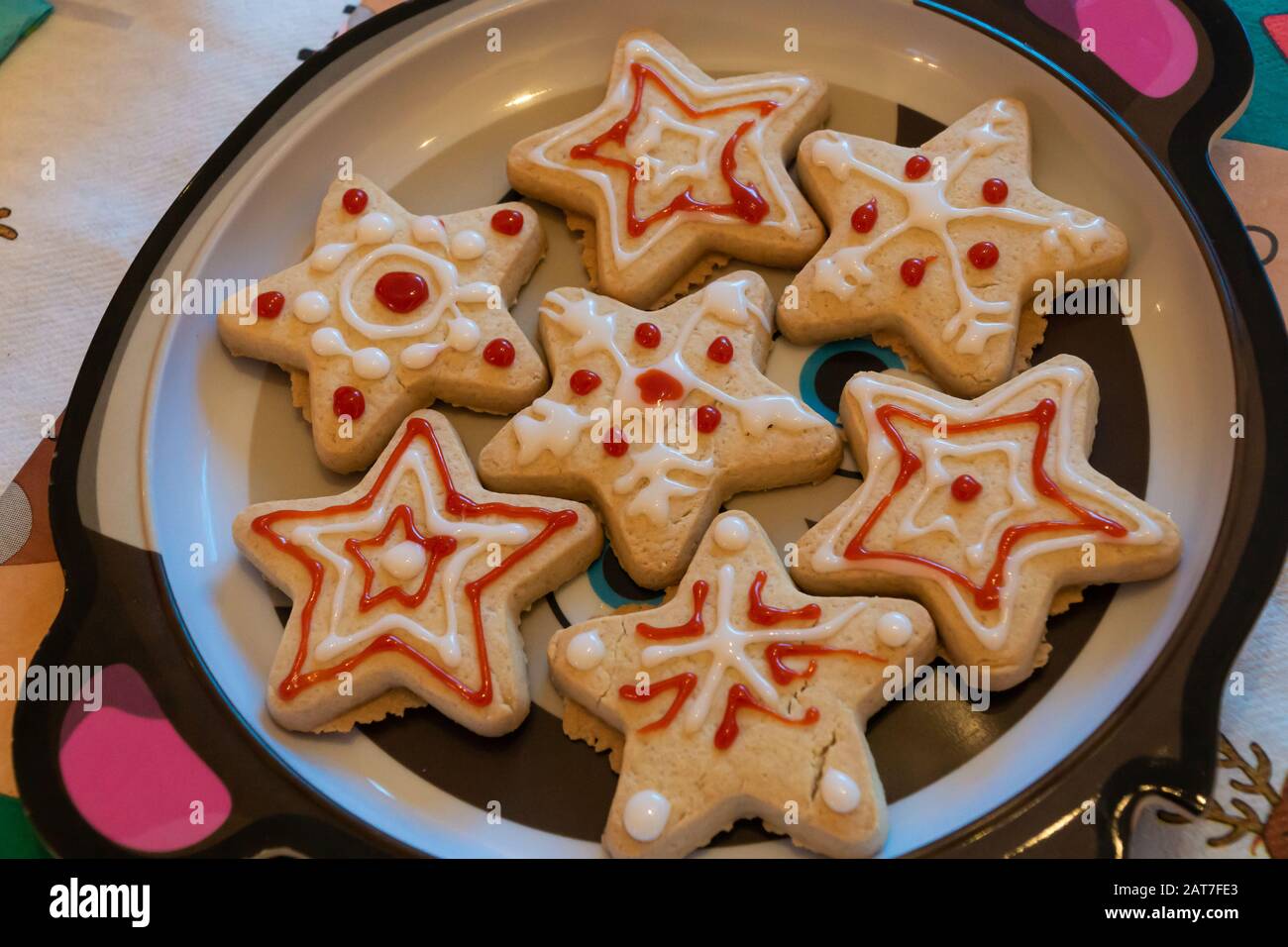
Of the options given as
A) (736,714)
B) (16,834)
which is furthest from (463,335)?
(16,834)

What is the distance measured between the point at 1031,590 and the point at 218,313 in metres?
2.05

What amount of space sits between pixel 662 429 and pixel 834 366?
1.65ft

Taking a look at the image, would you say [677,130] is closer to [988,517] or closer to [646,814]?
[988,517]

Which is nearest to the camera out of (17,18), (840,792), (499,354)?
(840,792)

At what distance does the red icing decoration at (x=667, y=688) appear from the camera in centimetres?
222

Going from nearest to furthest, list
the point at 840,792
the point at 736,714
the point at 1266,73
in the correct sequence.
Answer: the point at 840,792 < the point at 736,714 < the point at 1266,73

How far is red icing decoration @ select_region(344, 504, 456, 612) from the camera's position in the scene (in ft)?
7.84

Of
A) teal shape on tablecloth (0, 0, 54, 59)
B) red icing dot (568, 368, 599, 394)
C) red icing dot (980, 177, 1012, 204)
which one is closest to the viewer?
red icing dot (568, 368, 599, 394)

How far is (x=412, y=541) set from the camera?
244 cm

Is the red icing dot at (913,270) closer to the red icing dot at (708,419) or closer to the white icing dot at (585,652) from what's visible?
the red icing dot at (708,419)

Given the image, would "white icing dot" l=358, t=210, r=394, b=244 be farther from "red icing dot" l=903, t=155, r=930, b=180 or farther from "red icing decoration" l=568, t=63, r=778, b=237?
"red icing dot" l=903, t=155, r=930, b=180

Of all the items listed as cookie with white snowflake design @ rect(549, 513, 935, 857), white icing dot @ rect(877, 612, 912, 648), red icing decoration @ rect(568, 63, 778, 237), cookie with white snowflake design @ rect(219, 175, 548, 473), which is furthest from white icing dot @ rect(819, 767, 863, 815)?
red icing decoration @ rect(568, 63, 778, 237)

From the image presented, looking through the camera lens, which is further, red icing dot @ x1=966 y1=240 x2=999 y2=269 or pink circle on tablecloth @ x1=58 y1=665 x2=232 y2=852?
red icing dot @ x1=966 y1=240 x2=999 y2=269

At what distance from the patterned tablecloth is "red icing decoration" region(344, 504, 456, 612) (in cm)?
82
